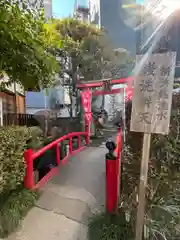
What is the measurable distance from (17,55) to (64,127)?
7196mm

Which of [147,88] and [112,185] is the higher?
[147,88]

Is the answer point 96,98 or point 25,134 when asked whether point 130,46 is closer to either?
point 25,134

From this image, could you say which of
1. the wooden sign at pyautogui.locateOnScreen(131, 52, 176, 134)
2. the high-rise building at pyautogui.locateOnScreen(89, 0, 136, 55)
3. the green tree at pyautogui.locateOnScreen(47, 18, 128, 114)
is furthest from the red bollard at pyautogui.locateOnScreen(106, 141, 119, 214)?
the green tree at pyautogui.locateOnScreen(47, 18, 128, 114)

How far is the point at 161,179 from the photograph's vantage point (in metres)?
2.49

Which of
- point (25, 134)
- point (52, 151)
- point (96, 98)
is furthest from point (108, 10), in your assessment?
point (25, 134)

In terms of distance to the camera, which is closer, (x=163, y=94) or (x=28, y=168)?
(x=163, y=94)

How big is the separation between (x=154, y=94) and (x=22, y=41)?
1.88 meters

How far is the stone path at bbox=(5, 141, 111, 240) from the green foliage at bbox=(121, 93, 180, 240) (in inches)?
40.6

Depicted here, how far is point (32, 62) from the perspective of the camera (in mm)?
2848

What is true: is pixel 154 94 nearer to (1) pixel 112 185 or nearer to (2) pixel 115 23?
(1) pixel 112 185

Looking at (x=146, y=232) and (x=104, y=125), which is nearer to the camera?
(x=146, y=232)

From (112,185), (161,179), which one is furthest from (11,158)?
(161,179)

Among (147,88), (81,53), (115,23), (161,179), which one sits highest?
(115,23)

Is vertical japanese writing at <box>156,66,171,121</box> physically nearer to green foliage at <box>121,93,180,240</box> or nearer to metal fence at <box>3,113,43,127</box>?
green foliage at <box>121,93,180,240</box>
